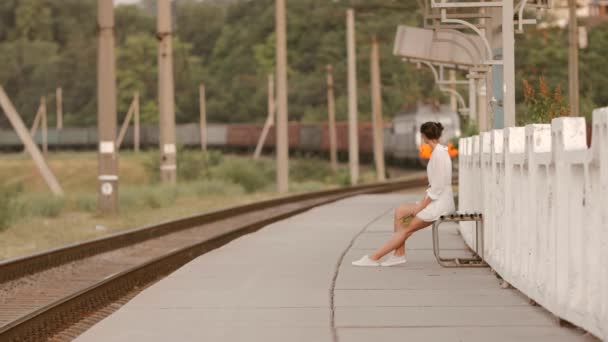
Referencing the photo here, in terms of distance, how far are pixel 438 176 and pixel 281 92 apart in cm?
3216

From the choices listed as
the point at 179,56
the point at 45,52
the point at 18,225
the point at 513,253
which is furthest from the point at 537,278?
the point at 45,52

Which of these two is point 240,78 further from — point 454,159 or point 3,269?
point 3,269

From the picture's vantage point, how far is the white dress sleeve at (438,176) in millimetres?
13922

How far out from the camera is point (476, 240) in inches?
590

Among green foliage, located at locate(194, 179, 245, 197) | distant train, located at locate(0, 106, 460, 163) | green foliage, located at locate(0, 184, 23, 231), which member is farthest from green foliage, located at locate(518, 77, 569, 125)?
green foliage, located at locate(194, 179, 245, 197)

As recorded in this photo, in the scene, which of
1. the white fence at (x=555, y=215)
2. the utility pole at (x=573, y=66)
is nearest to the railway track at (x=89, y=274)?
the white fence at (x=555, y=215)

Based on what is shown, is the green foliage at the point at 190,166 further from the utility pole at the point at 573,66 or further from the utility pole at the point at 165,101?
the utility pole at the point at 573,66

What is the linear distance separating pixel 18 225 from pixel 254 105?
108316 mm

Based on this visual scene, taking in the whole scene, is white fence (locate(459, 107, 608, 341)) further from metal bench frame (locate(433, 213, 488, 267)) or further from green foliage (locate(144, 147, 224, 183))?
green foliage (locate(144, 147, 224, 183))

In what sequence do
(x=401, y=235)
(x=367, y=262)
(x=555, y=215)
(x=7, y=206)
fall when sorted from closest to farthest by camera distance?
(x=555, y=215)
(x=401, y=235)
(x=367, y=262)
(x=7, y=206)

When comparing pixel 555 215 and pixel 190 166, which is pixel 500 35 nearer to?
pixel 555 215

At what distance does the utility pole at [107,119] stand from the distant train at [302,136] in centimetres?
733

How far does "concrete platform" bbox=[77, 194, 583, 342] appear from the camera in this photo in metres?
9.37

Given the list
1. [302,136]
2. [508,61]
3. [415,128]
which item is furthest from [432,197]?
[302,136]
